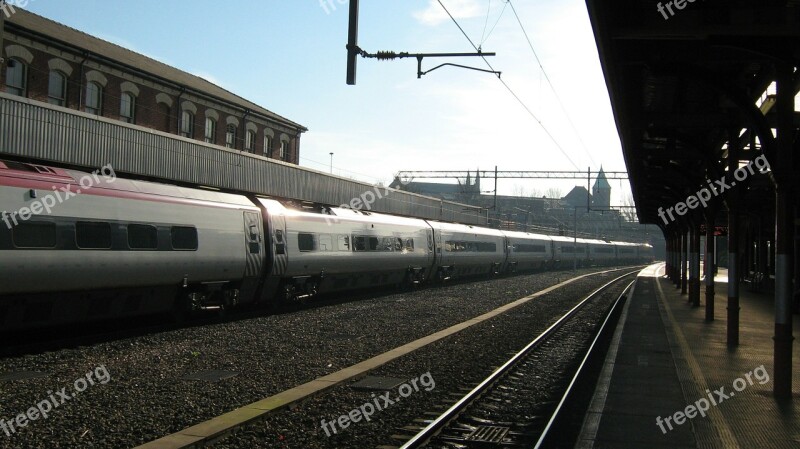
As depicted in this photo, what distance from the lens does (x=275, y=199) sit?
19.0m

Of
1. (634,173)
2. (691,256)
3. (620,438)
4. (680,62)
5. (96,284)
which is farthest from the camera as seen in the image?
(691,256)

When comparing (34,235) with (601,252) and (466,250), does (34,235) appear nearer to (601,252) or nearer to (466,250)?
(466,250)

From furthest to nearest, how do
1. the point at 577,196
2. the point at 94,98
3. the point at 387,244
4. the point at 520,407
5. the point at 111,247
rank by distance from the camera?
the point at 577,196 < the point at 94,98 < the point at 387,244 < the point at 111,247 < the point at 520,407

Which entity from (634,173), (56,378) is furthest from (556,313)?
(56,378)

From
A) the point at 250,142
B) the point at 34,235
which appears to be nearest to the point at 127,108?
the point at 250,142

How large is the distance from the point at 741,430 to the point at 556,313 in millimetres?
13808

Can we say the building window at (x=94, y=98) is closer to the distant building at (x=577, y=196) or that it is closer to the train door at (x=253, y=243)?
the train door at (x=253, y=243)

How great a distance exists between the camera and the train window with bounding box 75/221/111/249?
12016mm

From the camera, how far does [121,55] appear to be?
100ft

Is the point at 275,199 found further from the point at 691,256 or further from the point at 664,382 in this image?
the point at 691,256

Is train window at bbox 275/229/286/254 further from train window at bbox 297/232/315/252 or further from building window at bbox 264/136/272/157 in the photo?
building window at bbox 264/136/272/157

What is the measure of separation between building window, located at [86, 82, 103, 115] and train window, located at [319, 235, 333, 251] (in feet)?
41.5

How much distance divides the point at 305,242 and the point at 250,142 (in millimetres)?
19714

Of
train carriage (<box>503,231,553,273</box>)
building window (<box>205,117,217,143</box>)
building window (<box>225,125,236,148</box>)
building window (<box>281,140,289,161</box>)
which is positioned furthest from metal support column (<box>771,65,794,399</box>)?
train carriage (<box>503,231,553,273</box>)
